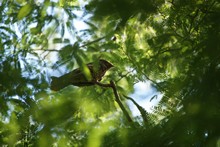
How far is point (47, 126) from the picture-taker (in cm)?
280

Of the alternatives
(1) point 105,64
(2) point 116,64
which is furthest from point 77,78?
(2) point 116,64

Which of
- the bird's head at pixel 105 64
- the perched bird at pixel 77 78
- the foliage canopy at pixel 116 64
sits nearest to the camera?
the foliage canopy at pixel 116 64

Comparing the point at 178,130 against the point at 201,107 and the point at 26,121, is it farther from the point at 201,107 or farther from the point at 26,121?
the point at 26,121

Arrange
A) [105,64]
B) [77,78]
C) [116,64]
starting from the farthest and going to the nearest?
[116,64]
[105,64]
[77,78]

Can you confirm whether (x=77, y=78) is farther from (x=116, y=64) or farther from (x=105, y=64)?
(x=116, y=64)

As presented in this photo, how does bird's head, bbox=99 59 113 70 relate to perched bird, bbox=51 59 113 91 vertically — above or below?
above

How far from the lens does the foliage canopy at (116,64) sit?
248 cm

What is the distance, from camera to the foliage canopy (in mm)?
2484

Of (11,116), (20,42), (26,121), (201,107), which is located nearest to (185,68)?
(201,107)

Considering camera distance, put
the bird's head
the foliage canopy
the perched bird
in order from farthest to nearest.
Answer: the bird's head → the perched bird → the foliage canopy

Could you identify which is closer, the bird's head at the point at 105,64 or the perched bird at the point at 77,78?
the perched bird at the point at 77,78

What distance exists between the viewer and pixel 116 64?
4.35 m

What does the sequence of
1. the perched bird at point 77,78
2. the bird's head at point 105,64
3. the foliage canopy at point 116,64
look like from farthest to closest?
the bird's head at point 105,64, the perched bird at point 77,78, the foliage canopy at point 116,64

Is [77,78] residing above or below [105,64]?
below
